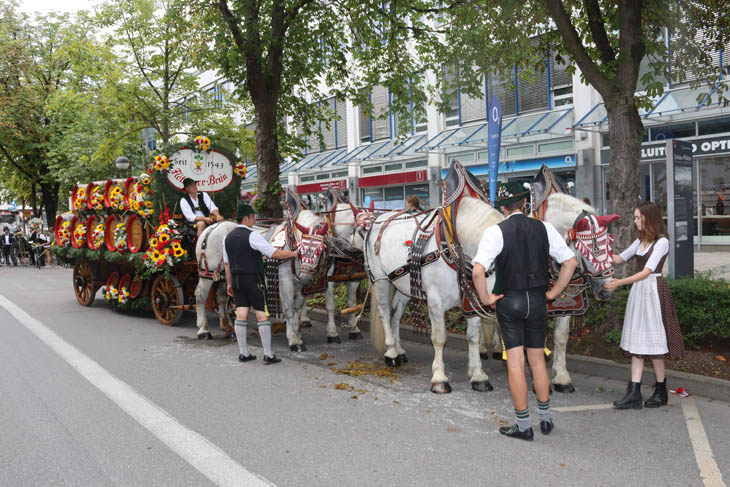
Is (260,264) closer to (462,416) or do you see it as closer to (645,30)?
(462,416)

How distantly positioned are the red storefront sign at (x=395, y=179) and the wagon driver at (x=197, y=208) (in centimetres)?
1605

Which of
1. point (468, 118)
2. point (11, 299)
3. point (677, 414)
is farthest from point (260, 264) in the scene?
point (468, 118)

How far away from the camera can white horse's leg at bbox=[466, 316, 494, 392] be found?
5965 millimetres

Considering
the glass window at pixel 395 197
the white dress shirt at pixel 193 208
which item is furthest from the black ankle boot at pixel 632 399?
the glass window at pixel 395 197

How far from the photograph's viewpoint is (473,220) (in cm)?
580

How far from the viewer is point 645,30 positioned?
837cm

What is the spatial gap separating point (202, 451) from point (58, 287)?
1486 cm

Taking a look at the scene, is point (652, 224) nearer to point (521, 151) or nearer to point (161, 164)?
point (161, 164)

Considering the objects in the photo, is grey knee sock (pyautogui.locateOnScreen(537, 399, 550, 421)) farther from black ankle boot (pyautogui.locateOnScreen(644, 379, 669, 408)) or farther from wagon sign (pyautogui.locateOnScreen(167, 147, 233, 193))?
wagon sign (pyautogui.locateOnScreen(167, 147, 233, 193))

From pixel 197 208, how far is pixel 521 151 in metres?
14.9

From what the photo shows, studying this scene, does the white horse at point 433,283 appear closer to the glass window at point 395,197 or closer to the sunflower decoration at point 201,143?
the sunflower decoration at point 201,143

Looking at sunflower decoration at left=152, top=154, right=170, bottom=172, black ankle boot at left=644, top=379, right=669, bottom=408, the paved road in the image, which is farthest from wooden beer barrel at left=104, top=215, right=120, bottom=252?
black ankle boot at left=644, top=379, right=669, bottom=408

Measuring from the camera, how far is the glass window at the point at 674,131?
18.1 metres

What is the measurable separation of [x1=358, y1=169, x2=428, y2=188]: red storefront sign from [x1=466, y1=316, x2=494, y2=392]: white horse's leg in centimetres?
1997
